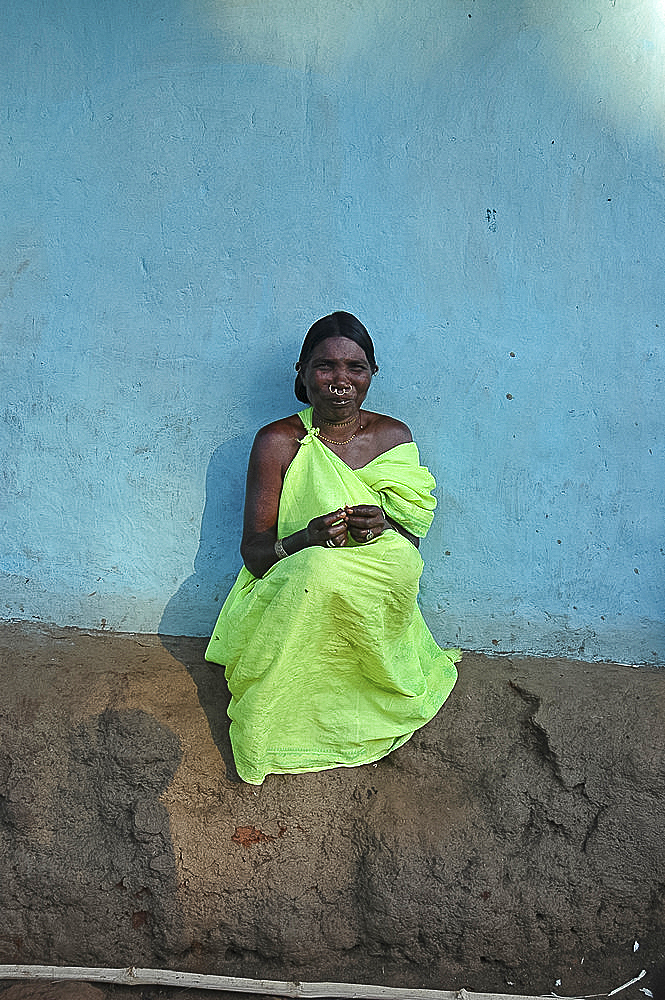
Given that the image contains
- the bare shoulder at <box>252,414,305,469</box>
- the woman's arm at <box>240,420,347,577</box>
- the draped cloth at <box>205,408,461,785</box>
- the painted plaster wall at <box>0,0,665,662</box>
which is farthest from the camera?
the painted plaster wall at <box>0,0,665,662</box>

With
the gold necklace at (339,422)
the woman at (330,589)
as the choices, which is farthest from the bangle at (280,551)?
the gold necklace at (339,422)

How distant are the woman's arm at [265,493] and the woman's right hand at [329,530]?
0.14 meters

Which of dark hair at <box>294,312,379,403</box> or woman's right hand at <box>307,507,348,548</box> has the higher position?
dark hair at <box>294,312,379,403</box>

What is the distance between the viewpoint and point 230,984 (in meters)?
2.45

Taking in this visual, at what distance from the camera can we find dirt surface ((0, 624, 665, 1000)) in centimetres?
251

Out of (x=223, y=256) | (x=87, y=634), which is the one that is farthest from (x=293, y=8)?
(x=87, y=634)

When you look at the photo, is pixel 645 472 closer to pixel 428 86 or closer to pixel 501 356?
pixel 501 356

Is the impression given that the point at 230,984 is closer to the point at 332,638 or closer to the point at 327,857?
the point at 327,857

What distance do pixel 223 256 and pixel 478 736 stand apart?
6.21ft

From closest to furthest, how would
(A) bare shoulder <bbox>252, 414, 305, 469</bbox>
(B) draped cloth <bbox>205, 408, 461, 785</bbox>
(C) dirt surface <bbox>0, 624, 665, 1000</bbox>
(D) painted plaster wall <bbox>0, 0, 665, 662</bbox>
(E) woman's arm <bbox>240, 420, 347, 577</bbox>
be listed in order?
1. (B) draped cloth <bbox>205, 408, 461, 785</bbox>
2. (C) dirt surface <bbox>0, 624, 665, 1000</bbox>
3. (E) woman's arm <bbox>240, 420, 347, 577</bbox>
4. (A) bare shoulder <bbox>252, 414, 305, 469</bbox>
5. (D) painted plaster wall <bbox>0, 0, 665, 662</bbox>

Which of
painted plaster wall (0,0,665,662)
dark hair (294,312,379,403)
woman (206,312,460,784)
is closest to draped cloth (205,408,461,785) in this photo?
woman (206,312,460,784)

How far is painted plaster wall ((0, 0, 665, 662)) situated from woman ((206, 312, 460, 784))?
1.09 feet

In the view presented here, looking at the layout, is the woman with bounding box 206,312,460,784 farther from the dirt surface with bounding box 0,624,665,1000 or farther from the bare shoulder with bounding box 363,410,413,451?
the dirt surface with bounding box 0,624,665,1000

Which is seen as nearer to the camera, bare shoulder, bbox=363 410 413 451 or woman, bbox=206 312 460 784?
woman, bbox=206 312 460 784
